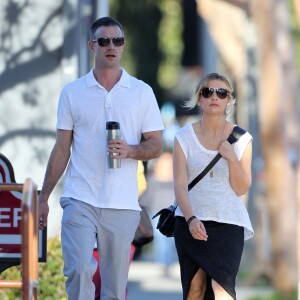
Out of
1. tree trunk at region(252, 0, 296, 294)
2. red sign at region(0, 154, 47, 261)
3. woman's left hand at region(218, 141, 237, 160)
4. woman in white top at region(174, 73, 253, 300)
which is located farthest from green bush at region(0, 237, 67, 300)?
tree trunk at region(252, 0, 296, 294)

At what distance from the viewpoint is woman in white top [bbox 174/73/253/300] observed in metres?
6.67

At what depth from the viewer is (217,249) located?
6746mm

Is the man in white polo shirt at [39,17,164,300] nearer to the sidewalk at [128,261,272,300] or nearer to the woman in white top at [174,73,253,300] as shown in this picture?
the woman in white top at [174,73,253,300]

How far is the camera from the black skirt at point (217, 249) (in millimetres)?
6719

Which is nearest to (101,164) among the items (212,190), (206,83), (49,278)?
(212,190)

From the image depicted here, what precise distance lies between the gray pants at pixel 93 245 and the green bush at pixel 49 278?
1.52 metres

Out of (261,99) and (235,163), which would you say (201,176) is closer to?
(235,163)

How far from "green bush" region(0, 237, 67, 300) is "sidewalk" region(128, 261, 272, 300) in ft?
17.2

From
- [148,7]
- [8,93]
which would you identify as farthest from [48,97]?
[148,7]

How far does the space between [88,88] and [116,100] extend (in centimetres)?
19

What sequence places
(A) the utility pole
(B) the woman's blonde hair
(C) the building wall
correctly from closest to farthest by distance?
(B) the woman's blonde hair, (C) the building wall, (A) the utility pole

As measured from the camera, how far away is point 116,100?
6777 mm

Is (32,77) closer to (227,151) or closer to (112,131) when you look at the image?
(112,131)

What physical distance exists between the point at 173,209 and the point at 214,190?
1.18 ft
